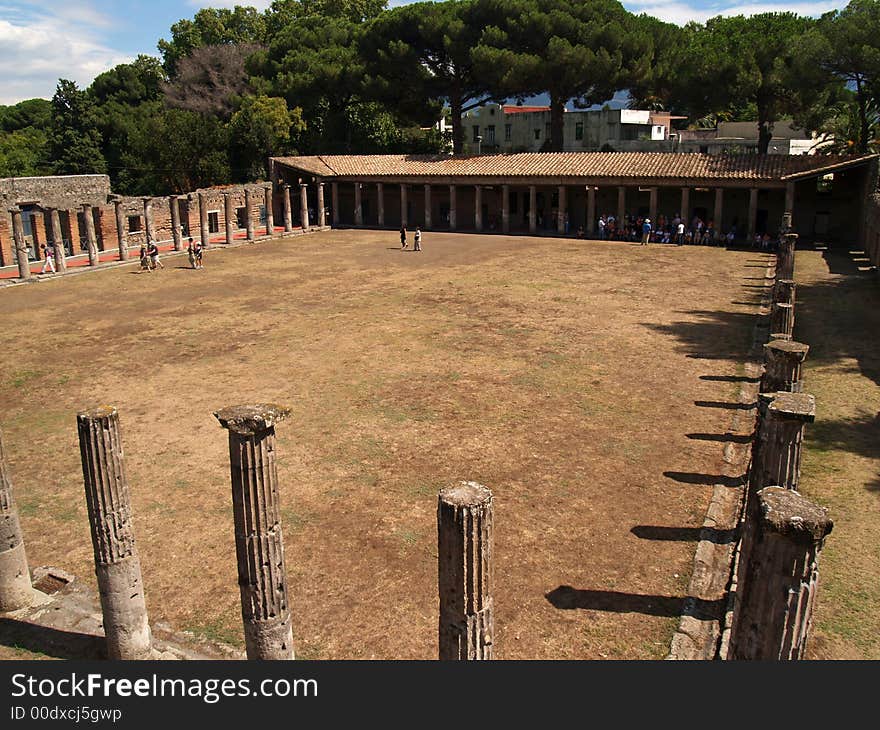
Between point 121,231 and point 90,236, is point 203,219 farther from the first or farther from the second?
point 90,236

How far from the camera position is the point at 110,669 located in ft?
19.0

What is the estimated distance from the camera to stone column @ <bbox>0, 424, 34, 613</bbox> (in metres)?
7.80

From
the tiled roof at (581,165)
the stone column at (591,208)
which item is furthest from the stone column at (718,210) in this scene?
the stone column at (591,208)

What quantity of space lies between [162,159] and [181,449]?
126 feet

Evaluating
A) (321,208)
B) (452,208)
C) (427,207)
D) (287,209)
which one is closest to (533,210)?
(452,208)

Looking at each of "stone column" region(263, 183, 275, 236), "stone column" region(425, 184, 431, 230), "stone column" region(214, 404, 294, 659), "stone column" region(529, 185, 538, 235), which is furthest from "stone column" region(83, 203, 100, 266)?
"stone column" region(214, 404, 294, 659)

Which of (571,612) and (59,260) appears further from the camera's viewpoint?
(59,260)

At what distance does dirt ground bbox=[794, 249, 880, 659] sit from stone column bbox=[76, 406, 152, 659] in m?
6.23

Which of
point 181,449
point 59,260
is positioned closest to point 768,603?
point 181,449

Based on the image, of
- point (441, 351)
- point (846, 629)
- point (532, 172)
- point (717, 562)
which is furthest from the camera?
point (532, 172)

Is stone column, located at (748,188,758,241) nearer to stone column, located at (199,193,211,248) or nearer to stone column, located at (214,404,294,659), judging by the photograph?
stone column, located at (199,193,211,248)

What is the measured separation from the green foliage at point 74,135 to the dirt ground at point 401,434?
31.7 meters

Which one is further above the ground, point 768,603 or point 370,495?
point 768,603

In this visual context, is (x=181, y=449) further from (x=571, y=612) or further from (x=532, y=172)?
(x=532, y=172)
